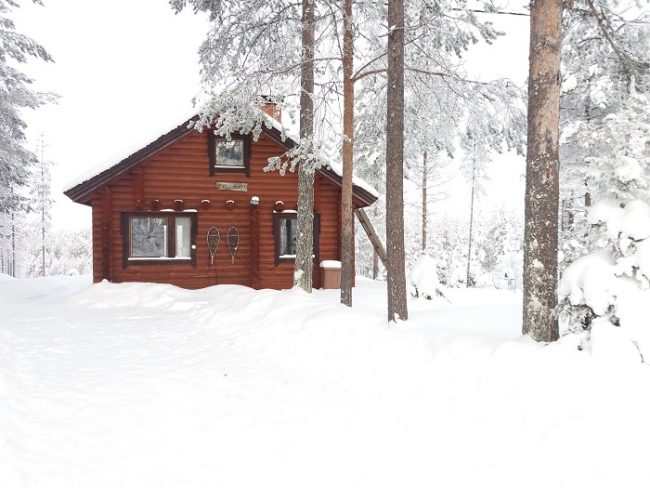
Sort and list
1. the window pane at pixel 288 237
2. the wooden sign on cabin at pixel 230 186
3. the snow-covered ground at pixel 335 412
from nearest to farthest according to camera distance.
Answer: the snow-covered ground at pixel 335 412 → the wooden sign on cabin at pixel 230 186 → the window pane at pixel 288 237

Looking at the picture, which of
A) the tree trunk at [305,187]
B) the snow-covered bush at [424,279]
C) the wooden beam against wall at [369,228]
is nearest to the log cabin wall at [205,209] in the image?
the wooden beam against wall at [369,228]

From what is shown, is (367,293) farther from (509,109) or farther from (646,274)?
(646,274)

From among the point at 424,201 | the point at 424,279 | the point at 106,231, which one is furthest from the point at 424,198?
the point at 106,231

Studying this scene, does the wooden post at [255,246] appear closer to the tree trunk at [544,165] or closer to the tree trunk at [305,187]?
the tree trunk at [305,187]

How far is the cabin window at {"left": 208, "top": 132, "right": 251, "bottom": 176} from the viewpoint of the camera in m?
15.3

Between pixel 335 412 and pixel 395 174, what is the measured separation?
3.89 m

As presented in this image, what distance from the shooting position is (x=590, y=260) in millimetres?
4391

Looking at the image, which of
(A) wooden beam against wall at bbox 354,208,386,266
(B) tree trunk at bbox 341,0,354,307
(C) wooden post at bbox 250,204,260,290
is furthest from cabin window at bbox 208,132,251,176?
(B) tree trunk at bbox 341,0,354,307

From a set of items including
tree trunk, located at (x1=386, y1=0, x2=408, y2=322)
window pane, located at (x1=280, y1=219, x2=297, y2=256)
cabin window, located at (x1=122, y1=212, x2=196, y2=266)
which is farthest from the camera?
window pane, located at (x1=280, y1=219, x2=297, y2=256)

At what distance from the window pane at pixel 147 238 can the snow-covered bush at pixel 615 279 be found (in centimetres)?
1356

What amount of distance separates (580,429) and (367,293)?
37.6 feet

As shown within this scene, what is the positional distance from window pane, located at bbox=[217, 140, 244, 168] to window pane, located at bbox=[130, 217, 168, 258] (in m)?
2.87

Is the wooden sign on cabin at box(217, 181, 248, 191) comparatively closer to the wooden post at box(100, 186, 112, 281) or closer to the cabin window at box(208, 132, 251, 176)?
the cabin window at box(208, 132, 251, 176)

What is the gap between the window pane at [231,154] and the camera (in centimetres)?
1548
